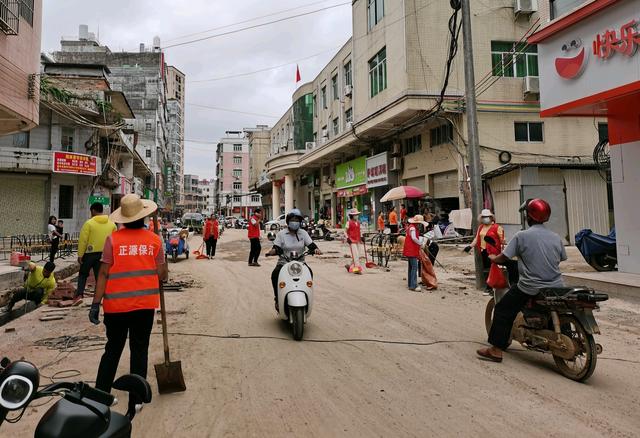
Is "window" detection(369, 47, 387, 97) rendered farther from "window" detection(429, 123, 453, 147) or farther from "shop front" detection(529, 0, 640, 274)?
"shop front" detection(529, 0, 640, 274)

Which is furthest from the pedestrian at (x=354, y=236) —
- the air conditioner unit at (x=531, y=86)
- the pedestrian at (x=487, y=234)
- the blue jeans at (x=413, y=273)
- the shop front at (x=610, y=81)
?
the air conditioner unit at (x=531, y=86)

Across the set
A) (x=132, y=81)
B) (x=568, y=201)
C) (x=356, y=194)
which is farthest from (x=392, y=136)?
(x=132, y=81)

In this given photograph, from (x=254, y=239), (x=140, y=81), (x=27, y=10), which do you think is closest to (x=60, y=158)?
(x=27, y=10)

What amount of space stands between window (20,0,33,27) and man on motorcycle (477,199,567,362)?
13249 millimetres

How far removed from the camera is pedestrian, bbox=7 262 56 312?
23.9 ft

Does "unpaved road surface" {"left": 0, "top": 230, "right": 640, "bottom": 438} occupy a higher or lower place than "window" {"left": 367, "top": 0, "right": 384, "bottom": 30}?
lower

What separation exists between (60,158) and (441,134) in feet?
64.0

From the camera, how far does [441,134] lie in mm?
19953

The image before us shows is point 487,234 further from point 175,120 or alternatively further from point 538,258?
point 175,120

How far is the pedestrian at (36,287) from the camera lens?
7.29 meters

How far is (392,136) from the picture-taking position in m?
24.1

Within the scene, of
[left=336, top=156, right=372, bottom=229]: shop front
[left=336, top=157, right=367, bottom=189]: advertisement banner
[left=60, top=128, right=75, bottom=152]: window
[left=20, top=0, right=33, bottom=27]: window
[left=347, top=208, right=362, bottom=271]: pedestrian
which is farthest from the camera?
[left=336, top=156, right=372, bottom=229]: shop front

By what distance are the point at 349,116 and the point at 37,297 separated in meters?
26.2

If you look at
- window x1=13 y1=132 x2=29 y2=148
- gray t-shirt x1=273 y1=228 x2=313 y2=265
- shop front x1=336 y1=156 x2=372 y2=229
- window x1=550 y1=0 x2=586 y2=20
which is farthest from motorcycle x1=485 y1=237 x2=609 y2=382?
window x1=13 y1=132 x2=29 y2=148
